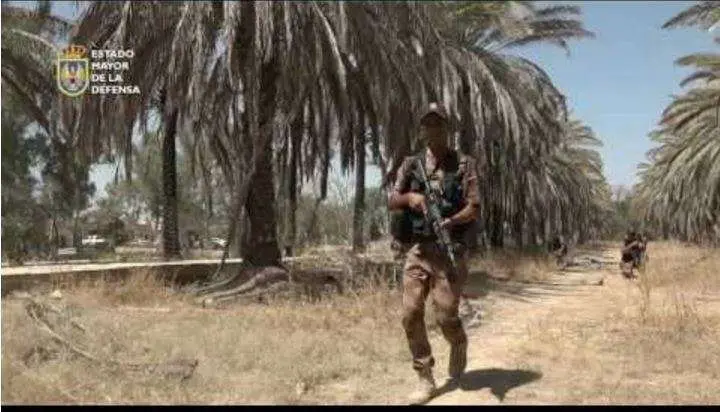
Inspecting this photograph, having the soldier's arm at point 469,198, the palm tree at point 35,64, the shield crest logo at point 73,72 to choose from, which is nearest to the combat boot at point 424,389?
the soldier's arm at point 469,198

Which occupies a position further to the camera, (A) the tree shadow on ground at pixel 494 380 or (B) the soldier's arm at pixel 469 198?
(A) the tree shadow on ground at pixel 494 380

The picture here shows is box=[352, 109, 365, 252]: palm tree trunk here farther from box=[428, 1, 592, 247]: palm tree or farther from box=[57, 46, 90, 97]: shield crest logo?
box=[57, 46, 90, 97]: shield crest logo

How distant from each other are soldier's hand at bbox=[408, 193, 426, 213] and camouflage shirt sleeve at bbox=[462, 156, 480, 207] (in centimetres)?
31

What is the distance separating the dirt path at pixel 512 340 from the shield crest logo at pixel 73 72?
20.8 ft

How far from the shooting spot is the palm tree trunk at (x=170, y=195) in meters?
17.1

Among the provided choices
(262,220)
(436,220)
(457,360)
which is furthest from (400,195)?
(262,220)

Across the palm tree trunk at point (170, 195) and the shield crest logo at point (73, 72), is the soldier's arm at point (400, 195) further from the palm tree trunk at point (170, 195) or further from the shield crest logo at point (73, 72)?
the palm tree trunk at point (170, 195)

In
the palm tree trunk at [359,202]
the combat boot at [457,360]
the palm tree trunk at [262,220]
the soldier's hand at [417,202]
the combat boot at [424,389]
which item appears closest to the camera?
the combat boot at [424,389]

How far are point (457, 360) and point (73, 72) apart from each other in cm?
864

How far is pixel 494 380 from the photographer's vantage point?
622cm

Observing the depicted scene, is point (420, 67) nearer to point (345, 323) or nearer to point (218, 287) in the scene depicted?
point (218, 287)

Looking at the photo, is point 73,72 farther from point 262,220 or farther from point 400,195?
point 400,195

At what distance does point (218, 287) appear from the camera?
40.9 ft

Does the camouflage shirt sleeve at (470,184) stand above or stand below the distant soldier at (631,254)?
above
